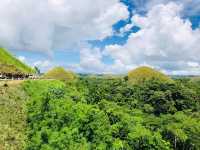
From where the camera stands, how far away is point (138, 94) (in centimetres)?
10981

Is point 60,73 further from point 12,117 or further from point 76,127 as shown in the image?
point 76,127

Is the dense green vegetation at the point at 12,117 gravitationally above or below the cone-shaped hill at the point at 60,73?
below

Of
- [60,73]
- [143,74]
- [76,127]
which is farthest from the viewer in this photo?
[143,74]

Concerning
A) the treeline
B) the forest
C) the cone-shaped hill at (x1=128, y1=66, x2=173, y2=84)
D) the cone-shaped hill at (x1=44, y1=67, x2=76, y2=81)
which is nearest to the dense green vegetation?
the forest

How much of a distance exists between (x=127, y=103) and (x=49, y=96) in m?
47.3

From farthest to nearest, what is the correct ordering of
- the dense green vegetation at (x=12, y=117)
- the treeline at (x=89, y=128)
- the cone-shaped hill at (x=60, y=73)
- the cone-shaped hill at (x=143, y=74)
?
1. the cone-shaped hill at (x=143, y=74)
2. the cone-shaped hill at (x=60, y=73)
3. the dense green vegetation at (x=12, y=117)
4. the treeline at (x=89, y=128)

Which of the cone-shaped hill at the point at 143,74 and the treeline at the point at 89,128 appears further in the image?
the cone-shaped hill at the point at 143,74

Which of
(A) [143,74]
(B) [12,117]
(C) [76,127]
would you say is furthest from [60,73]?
(C) [76,127]

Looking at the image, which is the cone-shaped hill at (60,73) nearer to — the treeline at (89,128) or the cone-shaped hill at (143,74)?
the cone-shaped hill at (143,74)

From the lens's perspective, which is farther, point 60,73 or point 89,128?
point 60,73

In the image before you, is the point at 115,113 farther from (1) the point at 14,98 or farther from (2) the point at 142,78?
(2) the point at 142,78

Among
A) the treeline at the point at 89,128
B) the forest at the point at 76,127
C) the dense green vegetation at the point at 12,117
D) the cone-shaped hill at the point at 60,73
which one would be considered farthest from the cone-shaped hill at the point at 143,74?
the dense green vegetation at the point at 12,117

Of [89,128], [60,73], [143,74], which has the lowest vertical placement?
[89,128]

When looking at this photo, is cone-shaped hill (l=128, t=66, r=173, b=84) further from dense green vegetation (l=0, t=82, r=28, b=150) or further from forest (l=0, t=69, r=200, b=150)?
dense green vegetation (l=0, t=82, r=28, b=150)
